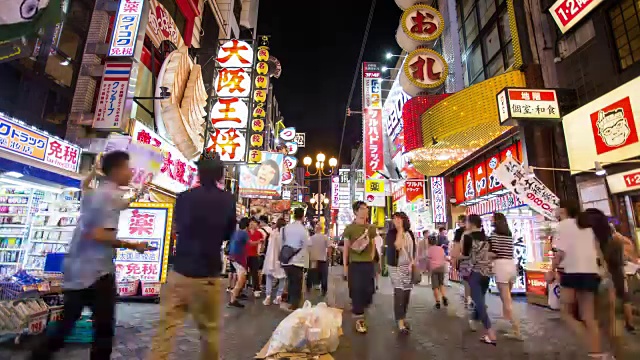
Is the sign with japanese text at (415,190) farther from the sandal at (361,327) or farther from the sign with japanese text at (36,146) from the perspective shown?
the sign with japanese text at (36,146)

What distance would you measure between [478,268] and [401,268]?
47.8 inches

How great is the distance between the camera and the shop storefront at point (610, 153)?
24.8ft

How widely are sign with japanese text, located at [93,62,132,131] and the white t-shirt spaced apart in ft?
32.9

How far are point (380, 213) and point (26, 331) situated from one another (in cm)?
2623

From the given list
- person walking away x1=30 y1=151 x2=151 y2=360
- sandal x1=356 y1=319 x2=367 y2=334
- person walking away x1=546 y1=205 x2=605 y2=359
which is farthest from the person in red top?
person walking away x1=546 y1=205 x2=605 y2=359

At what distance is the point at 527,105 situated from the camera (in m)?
9.12

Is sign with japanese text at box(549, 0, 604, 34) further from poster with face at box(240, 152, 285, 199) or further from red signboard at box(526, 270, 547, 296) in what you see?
poster with face at box(240, 152, 285, 199)

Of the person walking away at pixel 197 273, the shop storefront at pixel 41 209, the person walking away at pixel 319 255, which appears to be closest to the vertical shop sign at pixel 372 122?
the person walking away at pixel 319 255

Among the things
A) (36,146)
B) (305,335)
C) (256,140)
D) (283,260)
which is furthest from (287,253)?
(256,140)

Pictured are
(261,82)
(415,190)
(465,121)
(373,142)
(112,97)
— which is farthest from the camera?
(373,142)

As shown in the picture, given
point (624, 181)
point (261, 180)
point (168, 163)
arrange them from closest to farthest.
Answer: point (624, 181) → point (168, 163) → point (261, 180)

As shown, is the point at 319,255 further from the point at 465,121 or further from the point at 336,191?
the point at 336,191

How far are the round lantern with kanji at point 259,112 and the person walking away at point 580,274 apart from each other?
12547 mm

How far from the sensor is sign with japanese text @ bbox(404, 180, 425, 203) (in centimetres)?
1955
